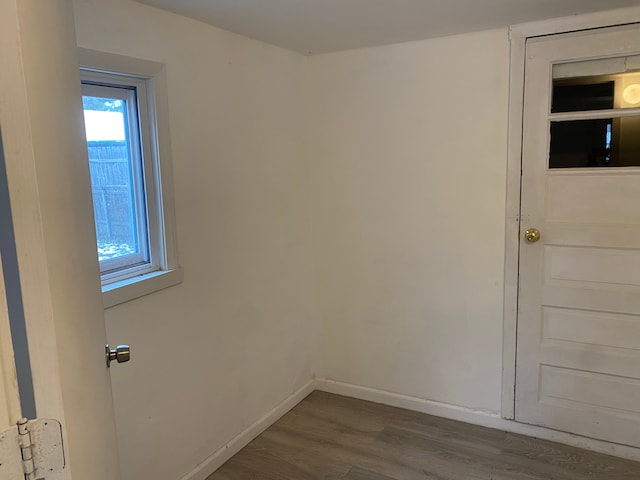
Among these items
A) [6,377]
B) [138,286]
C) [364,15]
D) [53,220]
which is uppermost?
[364,15]

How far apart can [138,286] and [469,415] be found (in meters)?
1.92

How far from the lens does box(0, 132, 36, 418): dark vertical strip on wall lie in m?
0.66

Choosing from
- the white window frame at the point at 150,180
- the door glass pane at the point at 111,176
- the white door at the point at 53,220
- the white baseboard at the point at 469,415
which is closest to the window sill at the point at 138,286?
the white window frame at the point at 150,180

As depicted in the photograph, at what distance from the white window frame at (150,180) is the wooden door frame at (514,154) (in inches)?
63.8

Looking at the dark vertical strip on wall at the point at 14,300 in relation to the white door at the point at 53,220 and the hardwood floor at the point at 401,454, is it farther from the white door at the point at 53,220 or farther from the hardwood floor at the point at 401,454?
the hardwood floor at the point at 401,454

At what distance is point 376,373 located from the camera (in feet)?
10.2

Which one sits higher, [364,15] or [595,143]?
[364,15]

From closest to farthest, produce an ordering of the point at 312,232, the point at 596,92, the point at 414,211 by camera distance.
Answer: the point at 596,92 < the point at 414,211 < the point at 312,232

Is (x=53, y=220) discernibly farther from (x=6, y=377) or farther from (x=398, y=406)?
(x=398, y=406)

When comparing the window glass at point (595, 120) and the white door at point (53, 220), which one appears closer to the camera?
the white door at point (53, 220)

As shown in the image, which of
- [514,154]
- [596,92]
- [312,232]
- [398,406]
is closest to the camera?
[596,92]

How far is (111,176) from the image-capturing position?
1972 mm

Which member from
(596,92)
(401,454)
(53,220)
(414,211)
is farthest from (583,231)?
(53,220)

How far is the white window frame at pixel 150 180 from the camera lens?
189cm
